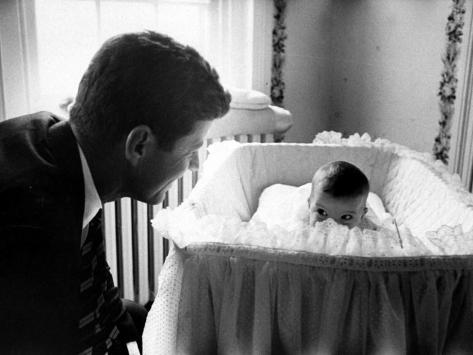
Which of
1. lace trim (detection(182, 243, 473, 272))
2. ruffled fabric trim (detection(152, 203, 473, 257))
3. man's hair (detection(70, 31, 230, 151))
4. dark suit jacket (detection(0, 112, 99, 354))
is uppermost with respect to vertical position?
man's hair (detection(70, 31, 230, 151))

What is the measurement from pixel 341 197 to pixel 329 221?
36 cm

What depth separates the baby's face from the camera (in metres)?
1.46

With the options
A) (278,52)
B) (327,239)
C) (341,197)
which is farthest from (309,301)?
(278,52)

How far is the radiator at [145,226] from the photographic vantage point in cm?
195

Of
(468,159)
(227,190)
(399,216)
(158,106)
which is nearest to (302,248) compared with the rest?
(158,106)

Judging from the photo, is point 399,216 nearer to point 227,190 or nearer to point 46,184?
point 227,190

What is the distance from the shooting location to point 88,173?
796mm

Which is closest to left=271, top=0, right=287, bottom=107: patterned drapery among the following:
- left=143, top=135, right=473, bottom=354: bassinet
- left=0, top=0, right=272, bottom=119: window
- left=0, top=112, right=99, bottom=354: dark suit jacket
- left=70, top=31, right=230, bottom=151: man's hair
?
left=0, top=0, right=272, bottom=119: window

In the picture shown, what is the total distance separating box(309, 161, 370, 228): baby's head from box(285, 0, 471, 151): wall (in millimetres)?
744

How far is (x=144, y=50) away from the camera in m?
0.77

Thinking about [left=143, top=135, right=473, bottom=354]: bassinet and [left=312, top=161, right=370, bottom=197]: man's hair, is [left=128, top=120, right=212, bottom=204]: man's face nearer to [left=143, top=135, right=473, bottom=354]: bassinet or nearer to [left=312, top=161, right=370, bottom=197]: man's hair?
[left=143, top=135, right=473, bottom=354]: bassinet

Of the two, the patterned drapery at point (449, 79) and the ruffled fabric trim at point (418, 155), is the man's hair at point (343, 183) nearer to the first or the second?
the ruffled fabric trim at point (418, 155)

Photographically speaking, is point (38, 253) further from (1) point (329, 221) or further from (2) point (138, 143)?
(1) point (329, 221)

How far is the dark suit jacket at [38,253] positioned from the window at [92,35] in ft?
1.85
